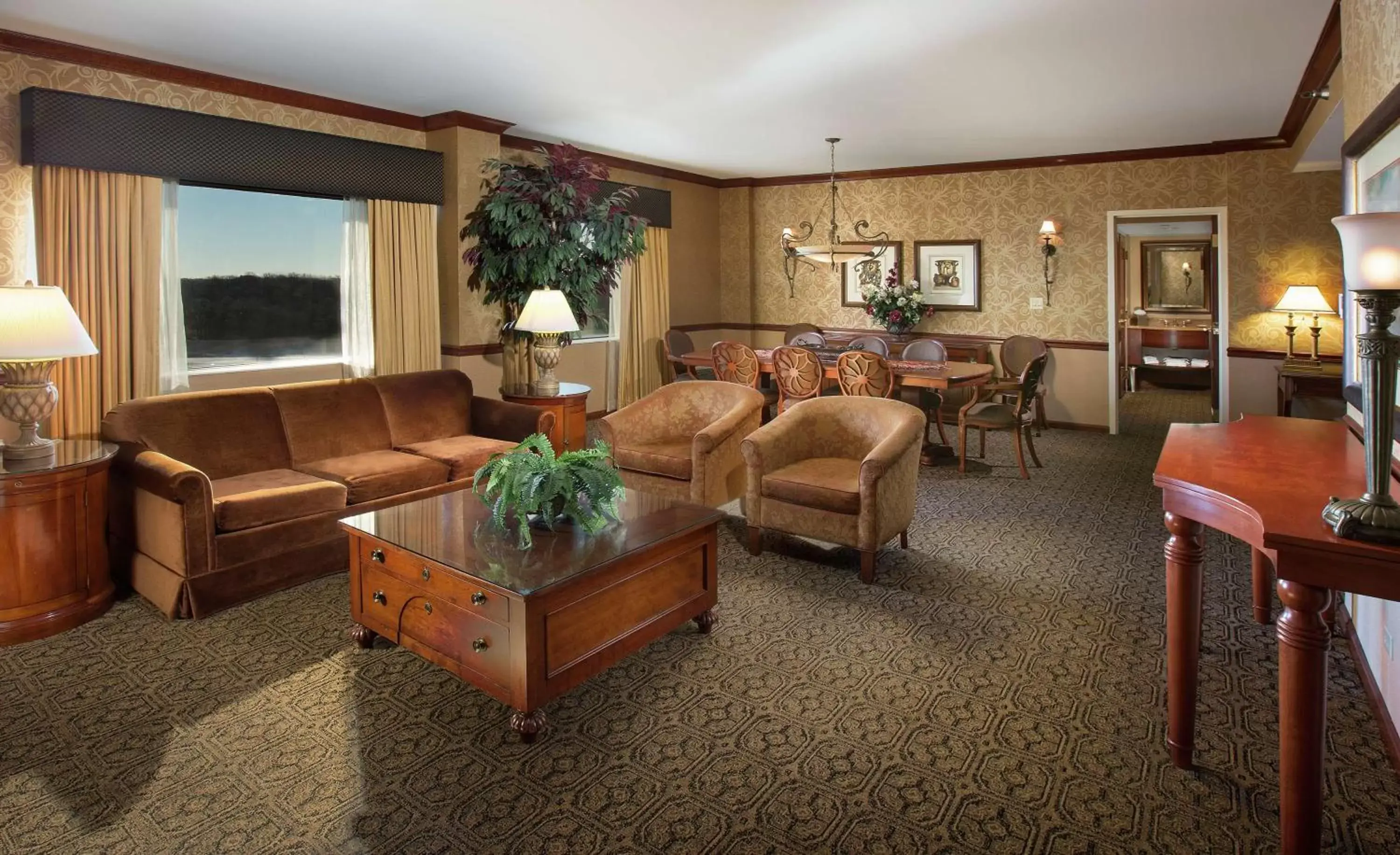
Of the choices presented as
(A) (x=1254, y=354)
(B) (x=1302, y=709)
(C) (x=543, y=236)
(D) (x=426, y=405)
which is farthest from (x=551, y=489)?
(A) (x=1254, y=354)

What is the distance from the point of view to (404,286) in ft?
19.5

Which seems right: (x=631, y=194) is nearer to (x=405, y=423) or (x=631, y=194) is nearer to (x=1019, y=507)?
(x=405, y=423)

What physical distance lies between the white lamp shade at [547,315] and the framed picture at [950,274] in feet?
14.2

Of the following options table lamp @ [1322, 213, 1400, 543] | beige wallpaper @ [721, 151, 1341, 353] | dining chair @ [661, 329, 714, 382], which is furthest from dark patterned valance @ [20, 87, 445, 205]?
table lamp @ [1322, 213, 1400, 543]

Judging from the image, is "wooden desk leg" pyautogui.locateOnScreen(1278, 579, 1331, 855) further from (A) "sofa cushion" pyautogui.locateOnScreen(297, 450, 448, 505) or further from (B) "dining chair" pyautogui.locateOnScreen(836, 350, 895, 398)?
(B) "dining chair" pyautogui.locateOnScreen(836, 350, 895, 398)

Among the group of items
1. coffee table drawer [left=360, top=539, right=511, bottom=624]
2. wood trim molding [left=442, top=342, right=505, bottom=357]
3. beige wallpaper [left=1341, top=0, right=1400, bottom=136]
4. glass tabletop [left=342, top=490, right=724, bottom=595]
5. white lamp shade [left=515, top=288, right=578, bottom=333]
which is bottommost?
coffee table drawer [left=360, top=539, right=511, bottom=624]

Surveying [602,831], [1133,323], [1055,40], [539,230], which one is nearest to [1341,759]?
[602,831]

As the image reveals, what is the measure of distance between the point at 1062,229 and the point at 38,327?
7.69 meters

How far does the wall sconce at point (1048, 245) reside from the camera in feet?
25.4

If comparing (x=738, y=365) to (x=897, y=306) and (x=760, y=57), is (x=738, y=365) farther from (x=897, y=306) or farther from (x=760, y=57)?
(x=760, y=57)

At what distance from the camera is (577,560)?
2781 mm

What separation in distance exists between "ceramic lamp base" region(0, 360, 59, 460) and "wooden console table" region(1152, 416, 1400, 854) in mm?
4106

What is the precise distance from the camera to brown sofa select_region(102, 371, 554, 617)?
3525 millimetres

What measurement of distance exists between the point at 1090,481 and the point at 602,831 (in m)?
4.89
